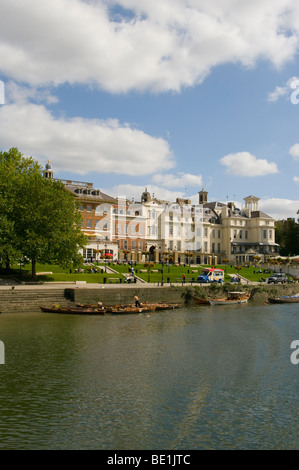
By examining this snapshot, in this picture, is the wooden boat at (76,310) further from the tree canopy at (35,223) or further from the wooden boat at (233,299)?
the wooden boat at (233,299)

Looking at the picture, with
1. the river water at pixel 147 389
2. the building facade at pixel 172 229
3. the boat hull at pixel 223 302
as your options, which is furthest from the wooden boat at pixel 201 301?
the building facade at pixel 172 229

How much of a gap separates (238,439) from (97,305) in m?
30.0

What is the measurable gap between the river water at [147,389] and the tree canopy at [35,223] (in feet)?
59.8

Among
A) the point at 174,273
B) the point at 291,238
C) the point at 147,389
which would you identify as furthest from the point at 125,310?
the point at 291,238

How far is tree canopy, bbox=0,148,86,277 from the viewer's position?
47.2 meters

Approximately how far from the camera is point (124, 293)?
152ft

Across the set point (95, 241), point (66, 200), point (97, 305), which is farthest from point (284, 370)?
point (95, 241)

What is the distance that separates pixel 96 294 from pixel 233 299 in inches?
712

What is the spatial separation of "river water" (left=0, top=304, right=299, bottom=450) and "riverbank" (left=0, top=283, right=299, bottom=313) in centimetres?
918

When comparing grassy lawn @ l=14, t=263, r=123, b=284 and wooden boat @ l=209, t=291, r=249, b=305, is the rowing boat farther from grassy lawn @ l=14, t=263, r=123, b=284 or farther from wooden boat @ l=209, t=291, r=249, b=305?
grassy lawn @ l=14, t=263, r=123, b=284

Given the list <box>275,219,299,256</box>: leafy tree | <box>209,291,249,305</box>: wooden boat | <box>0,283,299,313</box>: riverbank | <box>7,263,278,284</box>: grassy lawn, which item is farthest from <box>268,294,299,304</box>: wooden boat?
<box>275,219,299,256</box>: leafy tree

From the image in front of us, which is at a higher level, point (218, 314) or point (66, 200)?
point (66, 200)

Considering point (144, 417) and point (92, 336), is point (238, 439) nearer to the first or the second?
point (144, 417)
